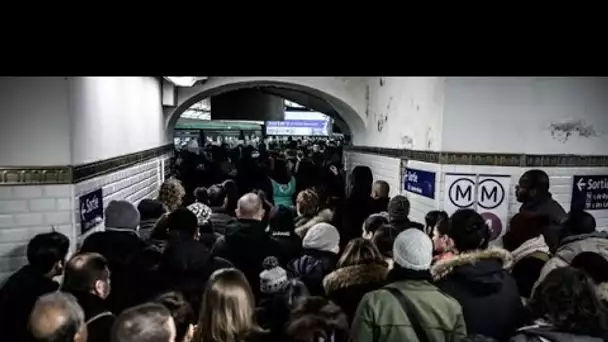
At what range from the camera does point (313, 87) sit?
26.8ft

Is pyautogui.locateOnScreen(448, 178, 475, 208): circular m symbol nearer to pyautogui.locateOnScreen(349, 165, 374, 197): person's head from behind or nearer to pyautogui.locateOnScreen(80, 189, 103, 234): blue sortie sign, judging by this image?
pyautogui.locateOnScreen(349, 165, 374, 197): person's head from behind

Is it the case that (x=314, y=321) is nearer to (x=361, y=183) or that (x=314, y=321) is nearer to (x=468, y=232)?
(x=468, y=232)

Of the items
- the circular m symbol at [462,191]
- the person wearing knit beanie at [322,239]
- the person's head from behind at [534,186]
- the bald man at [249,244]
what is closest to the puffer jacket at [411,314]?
the person wearing knit beanie at [322,239]

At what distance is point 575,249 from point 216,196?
11.8 feet

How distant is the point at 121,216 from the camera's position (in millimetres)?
3348

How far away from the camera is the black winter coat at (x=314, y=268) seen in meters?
3.17

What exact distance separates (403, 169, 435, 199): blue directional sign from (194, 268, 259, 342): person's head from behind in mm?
3202

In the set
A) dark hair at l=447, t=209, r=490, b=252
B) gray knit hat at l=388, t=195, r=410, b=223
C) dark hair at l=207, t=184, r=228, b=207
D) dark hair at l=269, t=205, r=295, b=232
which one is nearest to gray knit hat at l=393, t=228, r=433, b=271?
dark hair at l=447, t=209, r=490, b=252

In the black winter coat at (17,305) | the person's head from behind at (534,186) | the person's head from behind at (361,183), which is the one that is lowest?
the black winter coat at (17,305)

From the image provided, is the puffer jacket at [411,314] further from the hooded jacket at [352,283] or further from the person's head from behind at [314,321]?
the hooded jacket at [352,283]
